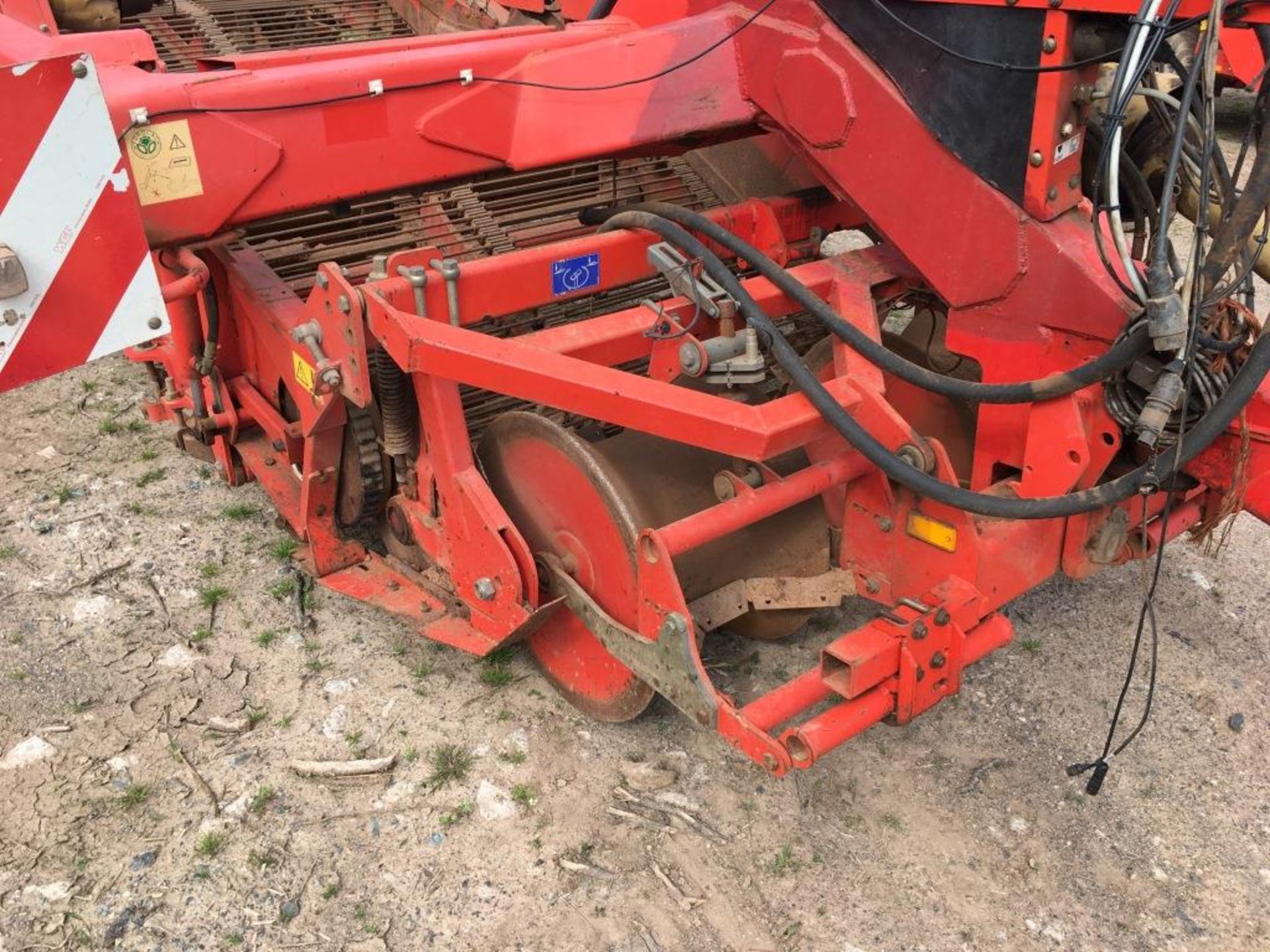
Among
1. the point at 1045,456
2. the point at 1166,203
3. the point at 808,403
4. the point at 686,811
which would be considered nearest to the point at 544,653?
the point at 686,811

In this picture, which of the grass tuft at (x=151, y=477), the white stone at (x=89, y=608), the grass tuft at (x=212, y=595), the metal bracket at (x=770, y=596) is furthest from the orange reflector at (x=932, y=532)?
the grass tuft at (x=151, y=477)

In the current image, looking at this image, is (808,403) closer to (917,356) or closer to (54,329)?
(917,356)

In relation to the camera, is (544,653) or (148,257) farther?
(544,653)

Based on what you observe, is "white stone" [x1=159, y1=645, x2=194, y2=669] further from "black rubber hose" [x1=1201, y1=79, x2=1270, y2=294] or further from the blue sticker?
"black rubber hose" [x1=1201, y1=79, x2=1270, y2=294]

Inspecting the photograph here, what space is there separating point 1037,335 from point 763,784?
4.14ft

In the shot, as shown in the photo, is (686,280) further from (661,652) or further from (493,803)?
(493,803)

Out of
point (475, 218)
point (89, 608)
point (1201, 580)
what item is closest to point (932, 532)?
point (1201, 580)

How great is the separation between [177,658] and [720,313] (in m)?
1.86

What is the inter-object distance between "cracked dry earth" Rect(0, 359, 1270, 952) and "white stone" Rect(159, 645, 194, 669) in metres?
0.01

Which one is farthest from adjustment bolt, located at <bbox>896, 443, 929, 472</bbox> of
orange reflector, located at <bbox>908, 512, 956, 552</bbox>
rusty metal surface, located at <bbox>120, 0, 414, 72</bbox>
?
rusty metal surface, located at <bbox>120, 0, 414, 72</bbox>

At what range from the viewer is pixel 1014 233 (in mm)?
2613

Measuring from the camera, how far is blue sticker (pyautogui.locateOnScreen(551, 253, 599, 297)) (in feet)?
9.88

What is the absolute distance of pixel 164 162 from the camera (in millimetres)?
2787

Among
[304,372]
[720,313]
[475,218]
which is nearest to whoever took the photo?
[720,313]
